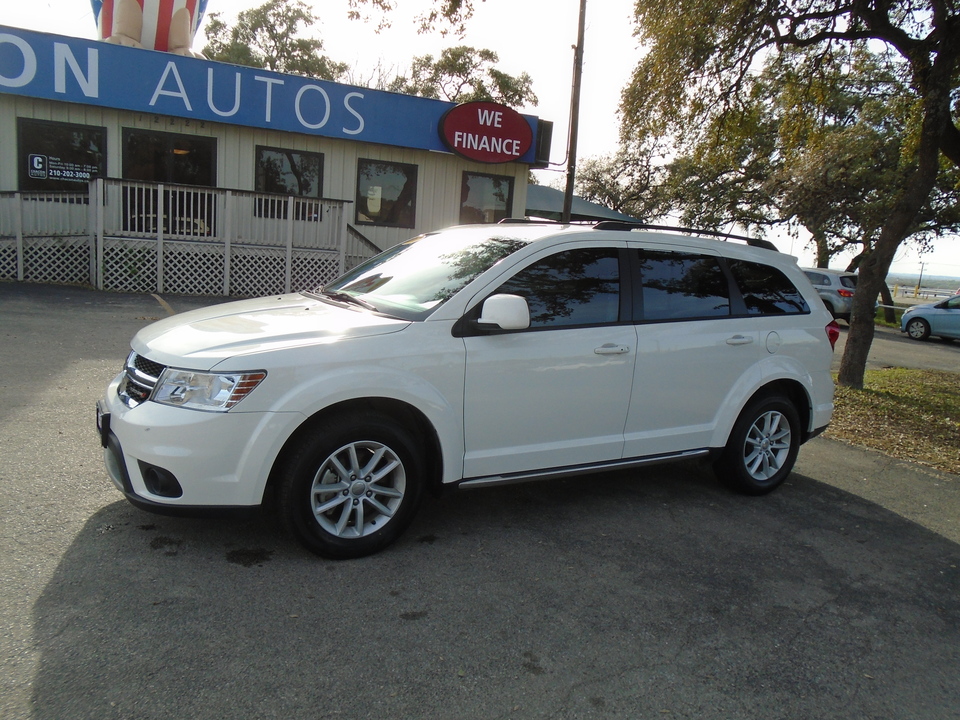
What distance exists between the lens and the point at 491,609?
3434mm

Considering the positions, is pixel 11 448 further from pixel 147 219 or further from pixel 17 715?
pixel 147 219

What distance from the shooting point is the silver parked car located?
2247 centimetres

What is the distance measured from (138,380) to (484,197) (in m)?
14.8

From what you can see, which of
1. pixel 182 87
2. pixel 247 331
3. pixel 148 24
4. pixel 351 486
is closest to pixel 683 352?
pixel 351 486

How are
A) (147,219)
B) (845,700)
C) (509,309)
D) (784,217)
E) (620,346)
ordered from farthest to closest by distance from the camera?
(784,217) → (147,219) → (620,346) → (509,309) → (845,700)

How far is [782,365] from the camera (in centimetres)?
524

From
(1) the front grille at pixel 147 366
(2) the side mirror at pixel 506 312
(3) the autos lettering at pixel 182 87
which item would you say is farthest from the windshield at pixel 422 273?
(3) the autos lettering at pixel 182 87

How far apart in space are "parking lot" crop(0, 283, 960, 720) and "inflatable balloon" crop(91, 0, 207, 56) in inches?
525

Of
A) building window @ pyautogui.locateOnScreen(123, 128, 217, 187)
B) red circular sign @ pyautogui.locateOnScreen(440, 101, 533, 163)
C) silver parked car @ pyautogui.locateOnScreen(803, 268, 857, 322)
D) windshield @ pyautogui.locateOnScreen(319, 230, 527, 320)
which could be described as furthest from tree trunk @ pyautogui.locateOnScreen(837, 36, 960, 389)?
silver parked car @ pyautogui.locateOnScreen(803, 268, 857, 322)

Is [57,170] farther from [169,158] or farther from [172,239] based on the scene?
[172,239]

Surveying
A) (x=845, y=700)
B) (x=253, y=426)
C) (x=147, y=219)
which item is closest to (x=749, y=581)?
(x=845, y=700)

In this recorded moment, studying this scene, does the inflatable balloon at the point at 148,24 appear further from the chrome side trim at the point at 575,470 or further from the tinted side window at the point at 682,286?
the chrome side trim at the point at 575,470

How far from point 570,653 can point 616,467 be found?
170 centimetres

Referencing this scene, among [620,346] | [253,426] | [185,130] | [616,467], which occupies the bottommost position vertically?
[616,467]
